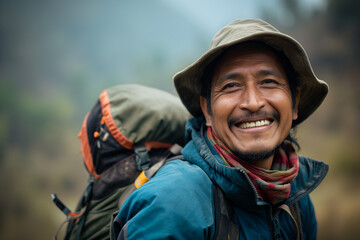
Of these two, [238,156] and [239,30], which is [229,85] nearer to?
[239,30]

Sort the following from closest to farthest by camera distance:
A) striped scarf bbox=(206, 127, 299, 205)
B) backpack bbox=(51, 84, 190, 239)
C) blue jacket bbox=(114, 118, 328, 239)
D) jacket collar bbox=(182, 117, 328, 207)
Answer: blue jacket bbox=(114, 118, 328, 239) → jacket collar bbox=(182, 117, 328, 207) → striped scarf bbox=(206, 127, 299, 205) → backpack bbox=(51, 84, 190, 239)

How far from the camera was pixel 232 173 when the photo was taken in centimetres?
124

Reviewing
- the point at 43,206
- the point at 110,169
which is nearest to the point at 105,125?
the point at 110,169

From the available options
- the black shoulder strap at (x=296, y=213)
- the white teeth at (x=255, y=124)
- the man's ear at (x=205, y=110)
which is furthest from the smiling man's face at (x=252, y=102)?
the black shoulder strap at (x=296, y=213)

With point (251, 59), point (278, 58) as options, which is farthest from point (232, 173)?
point (278, 58)

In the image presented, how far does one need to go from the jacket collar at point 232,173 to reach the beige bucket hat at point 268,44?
0.23 meters

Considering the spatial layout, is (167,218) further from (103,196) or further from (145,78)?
(145,78)

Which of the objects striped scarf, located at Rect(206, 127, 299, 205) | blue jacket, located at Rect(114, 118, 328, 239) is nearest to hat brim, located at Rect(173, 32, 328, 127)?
blue jacket, located at Rect(114, 118, 328, 239)

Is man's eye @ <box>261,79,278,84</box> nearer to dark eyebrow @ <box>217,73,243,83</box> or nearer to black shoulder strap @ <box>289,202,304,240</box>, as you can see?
dark eyebrow @ <box>217,73,243,83</box>

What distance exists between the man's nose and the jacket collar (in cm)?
33

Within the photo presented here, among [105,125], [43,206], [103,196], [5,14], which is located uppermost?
[5,14]

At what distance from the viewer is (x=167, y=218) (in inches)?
41.7

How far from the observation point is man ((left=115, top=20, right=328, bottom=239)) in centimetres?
112

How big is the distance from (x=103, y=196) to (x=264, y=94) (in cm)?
127
